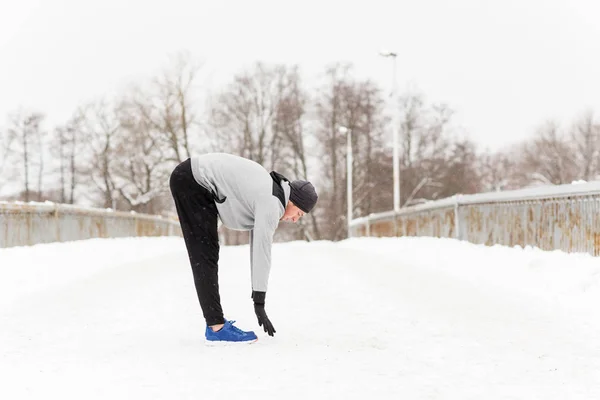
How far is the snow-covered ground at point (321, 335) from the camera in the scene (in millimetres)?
3203

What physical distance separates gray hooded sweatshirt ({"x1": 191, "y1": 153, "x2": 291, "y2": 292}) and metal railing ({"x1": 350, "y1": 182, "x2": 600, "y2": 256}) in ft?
15.4

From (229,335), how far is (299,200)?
3.15ft

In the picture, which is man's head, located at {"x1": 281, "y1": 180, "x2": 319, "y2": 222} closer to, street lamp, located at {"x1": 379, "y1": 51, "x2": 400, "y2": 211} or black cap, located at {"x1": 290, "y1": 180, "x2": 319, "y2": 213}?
black cap, located at {"x1": 290, "y1": 180, "x2": 319, "y2": 213}

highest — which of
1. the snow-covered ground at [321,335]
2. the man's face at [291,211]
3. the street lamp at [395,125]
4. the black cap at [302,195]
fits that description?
the street lamp at [395,125]

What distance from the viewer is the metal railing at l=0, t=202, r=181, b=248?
→ 1008 centimetres

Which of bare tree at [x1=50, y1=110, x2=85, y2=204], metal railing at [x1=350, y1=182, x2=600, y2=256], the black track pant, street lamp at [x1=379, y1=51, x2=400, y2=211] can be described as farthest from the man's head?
bare tree at [x1=50, y1=110, x2=85, y2=204]

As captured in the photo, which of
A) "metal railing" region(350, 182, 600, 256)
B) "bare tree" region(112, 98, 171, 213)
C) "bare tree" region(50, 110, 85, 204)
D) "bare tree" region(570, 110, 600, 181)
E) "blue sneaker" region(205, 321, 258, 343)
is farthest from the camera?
"bare tree" region(570, 110, 600, 181)

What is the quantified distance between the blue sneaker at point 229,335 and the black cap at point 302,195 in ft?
2.87

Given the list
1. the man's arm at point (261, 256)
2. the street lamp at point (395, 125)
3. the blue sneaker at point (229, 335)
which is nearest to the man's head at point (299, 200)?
the man's arm at point (261, 256)

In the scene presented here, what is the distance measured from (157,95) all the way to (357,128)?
12.1m

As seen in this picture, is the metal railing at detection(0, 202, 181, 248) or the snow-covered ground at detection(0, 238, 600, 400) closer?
the snow-covered ground at detection(0, 238, 600, 400)

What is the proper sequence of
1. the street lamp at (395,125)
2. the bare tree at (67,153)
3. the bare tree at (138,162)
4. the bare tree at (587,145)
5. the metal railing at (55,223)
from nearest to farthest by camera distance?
the metal railing at (55,223) → the street lamp at (395,125) → the bare tree at (138,162) → the bare tree at (67,153) → the bare tree at (587,145)

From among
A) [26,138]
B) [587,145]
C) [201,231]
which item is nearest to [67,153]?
[26,138]

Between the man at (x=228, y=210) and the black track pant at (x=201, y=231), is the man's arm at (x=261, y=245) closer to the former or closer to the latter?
the man at (x=228, y=210)
